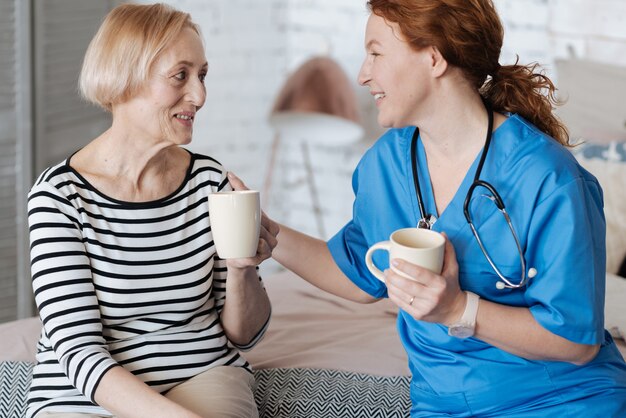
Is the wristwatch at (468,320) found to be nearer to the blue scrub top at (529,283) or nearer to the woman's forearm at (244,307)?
the blue scrub top at (529,283)

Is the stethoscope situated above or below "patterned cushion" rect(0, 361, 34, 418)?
above

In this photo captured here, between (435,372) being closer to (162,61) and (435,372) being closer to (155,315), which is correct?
(155,315)

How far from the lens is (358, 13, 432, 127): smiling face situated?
1518 mm

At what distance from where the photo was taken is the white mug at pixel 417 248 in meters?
1.29

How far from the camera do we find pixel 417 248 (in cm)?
130

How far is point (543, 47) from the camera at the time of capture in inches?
132

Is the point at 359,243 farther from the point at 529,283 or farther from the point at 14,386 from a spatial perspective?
the point at 14,386

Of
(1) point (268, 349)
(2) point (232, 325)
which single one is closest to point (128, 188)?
(2) point (232, 325)

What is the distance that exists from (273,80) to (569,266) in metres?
2.99

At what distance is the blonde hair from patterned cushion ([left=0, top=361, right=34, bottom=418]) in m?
0.62

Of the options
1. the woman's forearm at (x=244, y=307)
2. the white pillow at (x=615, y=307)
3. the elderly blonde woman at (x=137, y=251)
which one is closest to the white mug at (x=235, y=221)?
the elderly blonde woman at (x=137, y=251)

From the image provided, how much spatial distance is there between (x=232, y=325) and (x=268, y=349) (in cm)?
38

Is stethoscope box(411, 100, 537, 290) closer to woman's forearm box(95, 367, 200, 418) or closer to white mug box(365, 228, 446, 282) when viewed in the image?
white mug box(365, 228, 446, 282)

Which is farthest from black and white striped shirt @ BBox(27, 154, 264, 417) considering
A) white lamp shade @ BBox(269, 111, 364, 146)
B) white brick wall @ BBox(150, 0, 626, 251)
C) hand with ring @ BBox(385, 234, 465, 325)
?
white brick wall @ BBox(150, 0, 626, 251)
